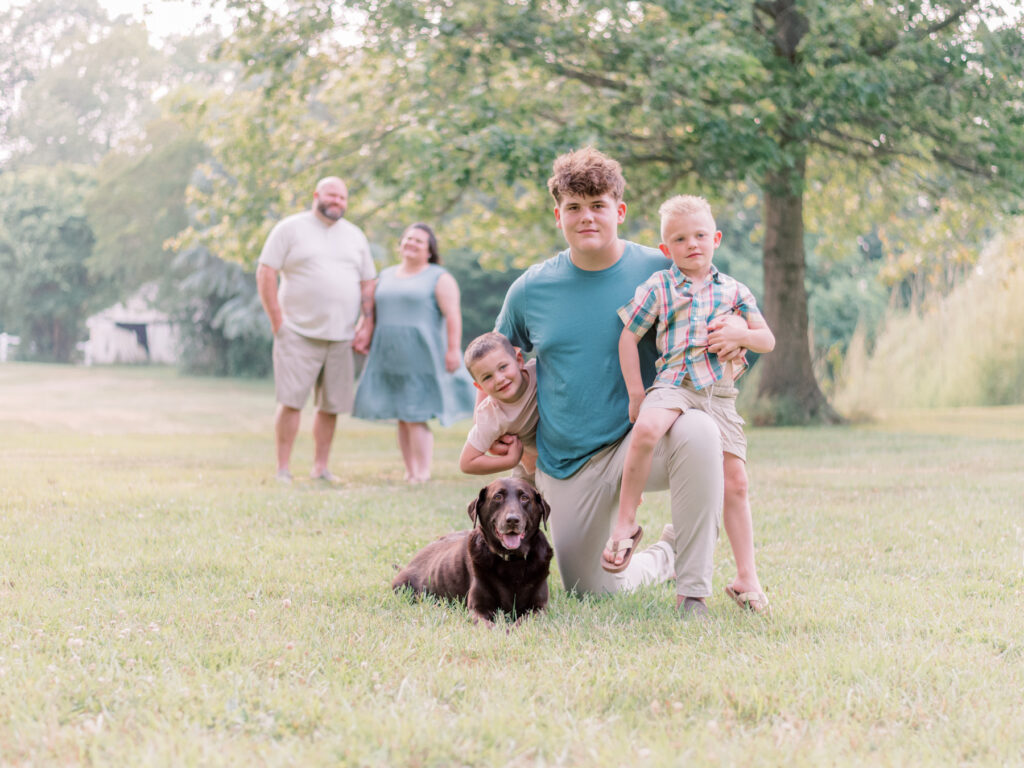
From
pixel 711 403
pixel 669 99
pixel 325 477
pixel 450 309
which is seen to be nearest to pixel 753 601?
pixel 711 403

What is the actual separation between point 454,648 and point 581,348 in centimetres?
138

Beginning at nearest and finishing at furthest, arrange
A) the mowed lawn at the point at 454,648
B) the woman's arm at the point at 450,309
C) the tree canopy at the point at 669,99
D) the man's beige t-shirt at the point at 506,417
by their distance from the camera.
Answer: the mowed lawn at the point at 454,648 → the man's beige t-shirt at the point at 506,417 → the woman's arm at the point at 450,309 → the tree canopy at the point at 669,99

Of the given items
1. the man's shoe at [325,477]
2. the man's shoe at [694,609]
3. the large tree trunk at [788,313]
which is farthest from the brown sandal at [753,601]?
the large tree trunk at [788,313]

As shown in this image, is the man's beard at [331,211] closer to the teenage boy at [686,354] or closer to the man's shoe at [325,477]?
the man's shoe at [325,477]

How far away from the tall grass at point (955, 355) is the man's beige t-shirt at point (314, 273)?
463 inches

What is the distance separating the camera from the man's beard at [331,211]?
8.30 meters

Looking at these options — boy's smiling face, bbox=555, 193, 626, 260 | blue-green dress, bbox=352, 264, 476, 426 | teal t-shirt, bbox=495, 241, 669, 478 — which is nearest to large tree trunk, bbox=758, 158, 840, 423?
blue-green dress, bbox=352, 264, 476, 426

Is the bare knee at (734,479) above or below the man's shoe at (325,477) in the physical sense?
above

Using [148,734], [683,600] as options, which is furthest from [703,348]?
[148,734]

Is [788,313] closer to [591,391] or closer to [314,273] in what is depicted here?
[314,273]

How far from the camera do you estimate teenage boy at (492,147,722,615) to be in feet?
13.1

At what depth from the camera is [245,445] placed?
43.1 feet

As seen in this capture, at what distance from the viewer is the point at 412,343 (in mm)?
8492

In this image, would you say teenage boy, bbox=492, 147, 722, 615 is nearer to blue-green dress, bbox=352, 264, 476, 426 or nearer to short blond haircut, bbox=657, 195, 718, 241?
short blond haircut, bbox=657, 195, 718, 241
